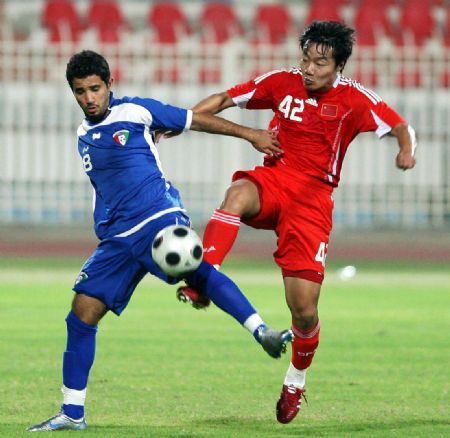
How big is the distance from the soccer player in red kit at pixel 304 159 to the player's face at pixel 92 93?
0.78 metres

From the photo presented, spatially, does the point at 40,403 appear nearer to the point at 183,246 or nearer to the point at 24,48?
the point at 183,246

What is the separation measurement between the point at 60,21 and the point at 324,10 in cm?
449

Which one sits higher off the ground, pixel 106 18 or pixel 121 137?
pixel 106 18

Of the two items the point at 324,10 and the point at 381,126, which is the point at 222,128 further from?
the point at 324,10

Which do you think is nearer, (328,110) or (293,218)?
(293,218)

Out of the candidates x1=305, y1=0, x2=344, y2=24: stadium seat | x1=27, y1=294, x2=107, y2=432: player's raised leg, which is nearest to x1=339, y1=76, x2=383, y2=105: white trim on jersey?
x1=27, y1=294, x2=107, y2=432: player's raised leg

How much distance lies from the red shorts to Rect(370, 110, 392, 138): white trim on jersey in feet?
1.65

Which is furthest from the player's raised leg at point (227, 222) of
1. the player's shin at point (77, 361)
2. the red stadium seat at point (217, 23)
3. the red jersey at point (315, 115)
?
the red stadium seat at point (217, 23)

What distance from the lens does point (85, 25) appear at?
2294 centimetres

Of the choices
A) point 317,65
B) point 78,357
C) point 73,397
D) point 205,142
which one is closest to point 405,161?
point 317,65

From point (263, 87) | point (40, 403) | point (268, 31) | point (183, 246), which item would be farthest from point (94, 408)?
point (268, 31)

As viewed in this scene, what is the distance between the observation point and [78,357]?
698cm

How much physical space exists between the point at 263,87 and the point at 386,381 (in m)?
2.38

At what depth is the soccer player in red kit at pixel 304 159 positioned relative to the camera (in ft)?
24.8
